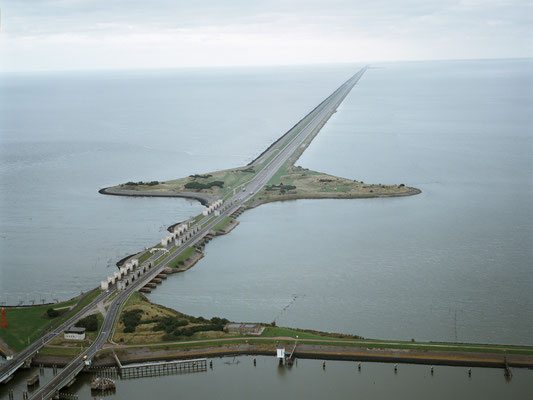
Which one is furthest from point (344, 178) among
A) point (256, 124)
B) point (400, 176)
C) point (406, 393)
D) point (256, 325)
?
point (256, 124)

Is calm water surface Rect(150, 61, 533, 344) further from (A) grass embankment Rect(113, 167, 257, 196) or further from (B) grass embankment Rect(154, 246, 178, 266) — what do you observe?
(A) grass embankment Rect(113, 167, 257, 196)

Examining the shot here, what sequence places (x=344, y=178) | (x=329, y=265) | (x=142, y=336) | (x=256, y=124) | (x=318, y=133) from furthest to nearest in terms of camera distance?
(x=256, y=124), (x=318, y=133), (x=344, y=178), (x=329, y=265), (x=142, y=336)

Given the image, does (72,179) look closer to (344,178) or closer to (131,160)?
(131,160)

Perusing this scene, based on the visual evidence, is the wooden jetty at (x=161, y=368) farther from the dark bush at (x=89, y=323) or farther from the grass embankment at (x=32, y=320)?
the grass embankment at (x=32, y=320)

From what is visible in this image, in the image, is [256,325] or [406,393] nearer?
[406,393]

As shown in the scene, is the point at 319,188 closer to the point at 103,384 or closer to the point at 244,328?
the point at 244,328

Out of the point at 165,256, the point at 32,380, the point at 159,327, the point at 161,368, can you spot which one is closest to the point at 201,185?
the point at 165,256
